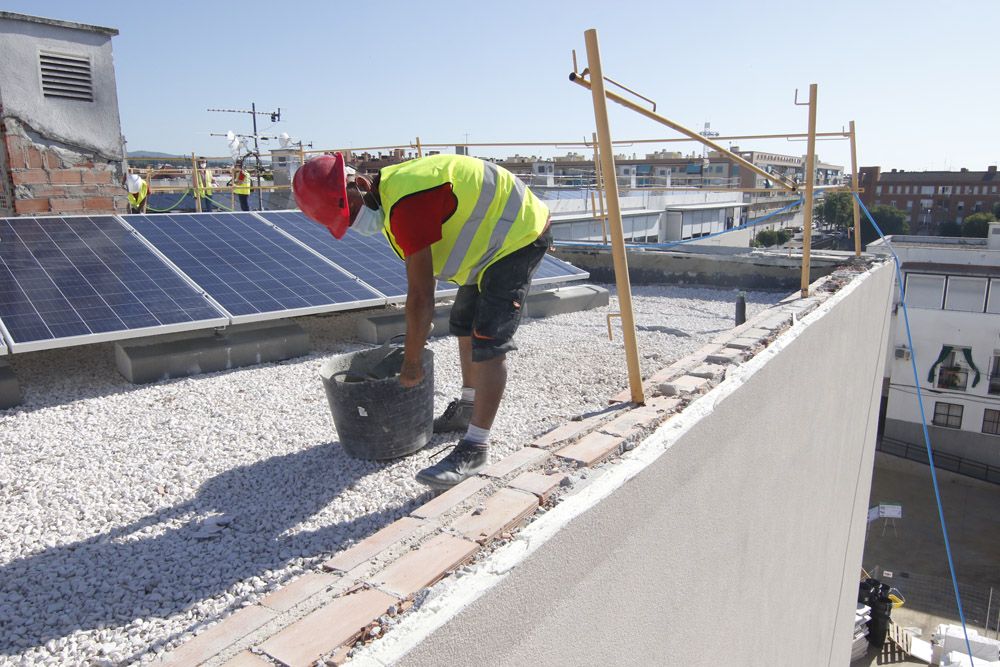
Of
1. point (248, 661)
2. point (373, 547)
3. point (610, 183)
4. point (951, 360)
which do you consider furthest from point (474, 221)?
point (951, 360)

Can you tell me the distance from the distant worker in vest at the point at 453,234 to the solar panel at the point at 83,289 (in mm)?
2272

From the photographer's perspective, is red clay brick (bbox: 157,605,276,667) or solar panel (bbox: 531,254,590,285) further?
solar panel (bbox: 531,254,590,285)

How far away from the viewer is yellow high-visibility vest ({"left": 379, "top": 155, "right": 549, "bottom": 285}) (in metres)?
2.79

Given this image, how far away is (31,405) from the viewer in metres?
4.01

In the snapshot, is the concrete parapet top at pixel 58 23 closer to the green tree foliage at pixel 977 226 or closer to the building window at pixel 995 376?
the building window at pixel 995 376

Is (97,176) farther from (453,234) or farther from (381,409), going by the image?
(453,234)

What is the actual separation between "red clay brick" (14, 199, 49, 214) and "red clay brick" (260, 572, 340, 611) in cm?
689

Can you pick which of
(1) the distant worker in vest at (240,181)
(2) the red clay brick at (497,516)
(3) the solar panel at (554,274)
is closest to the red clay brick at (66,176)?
(3) the solar panel at (554,274)

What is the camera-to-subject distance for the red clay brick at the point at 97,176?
7262mm

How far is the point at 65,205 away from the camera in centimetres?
716

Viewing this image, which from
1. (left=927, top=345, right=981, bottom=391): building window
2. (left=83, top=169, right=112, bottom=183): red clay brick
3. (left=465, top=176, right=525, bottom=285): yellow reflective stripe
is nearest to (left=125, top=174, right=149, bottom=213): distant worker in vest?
(left=83, top=169, right=112, bottom=183): red clay brick

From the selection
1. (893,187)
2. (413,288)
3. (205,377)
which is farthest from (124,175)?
(893,187)

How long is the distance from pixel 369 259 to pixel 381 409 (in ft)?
11.4

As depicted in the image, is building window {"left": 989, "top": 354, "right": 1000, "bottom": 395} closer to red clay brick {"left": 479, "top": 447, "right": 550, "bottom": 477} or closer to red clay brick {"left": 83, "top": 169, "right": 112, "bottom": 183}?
red clay brick {"left": 479, "top": 447, "right": 550, "bottom": 477}
